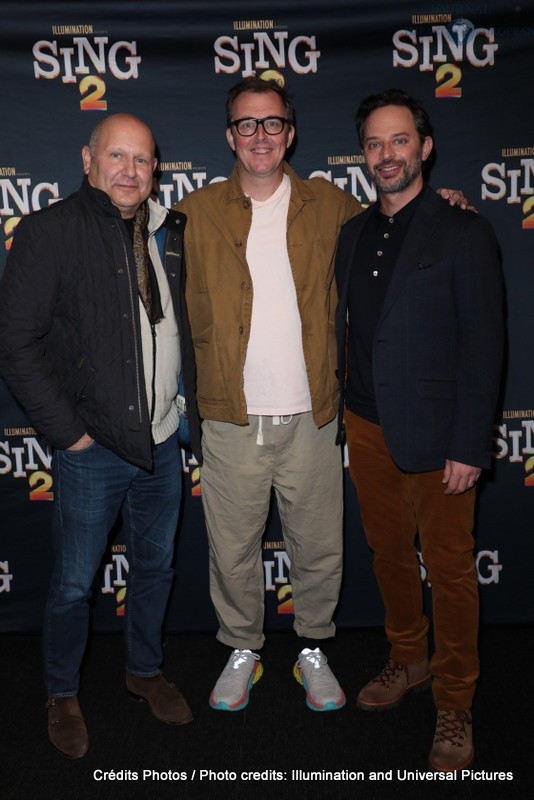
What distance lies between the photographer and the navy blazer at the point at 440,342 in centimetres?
203

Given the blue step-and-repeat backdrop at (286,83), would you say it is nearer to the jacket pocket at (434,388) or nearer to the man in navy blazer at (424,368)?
the man in navy blazer at (424,368)

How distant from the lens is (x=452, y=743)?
86.4 inches

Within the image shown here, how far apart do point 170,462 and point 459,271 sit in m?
1.06

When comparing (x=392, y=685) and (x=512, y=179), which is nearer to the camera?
→ (x=392, y=685)

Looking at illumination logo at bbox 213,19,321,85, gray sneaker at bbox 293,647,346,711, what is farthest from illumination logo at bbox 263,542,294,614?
illumination logo at bbox 213,19,321,85

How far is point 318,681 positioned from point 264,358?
1139mm

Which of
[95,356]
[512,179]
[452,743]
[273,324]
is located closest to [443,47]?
[512,179]

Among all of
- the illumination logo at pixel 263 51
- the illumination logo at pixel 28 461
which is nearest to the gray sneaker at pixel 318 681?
the illumination logo at pixel 28 461

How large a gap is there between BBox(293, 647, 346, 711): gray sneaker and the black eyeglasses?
1.79 m

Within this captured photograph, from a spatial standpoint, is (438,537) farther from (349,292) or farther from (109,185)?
(109,185)

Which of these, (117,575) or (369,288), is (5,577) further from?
(369,288)

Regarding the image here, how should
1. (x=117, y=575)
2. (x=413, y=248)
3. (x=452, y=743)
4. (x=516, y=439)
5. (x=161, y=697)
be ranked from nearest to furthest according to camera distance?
(x=413, y=248) → (x=452, y=743) → (x=161, y=697) → (x=516, y=439) → (x=117, y=575)

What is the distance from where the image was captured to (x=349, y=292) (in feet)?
7.51

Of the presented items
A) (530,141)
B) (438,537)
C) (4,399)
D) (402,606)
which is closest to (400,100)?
(530,141)
